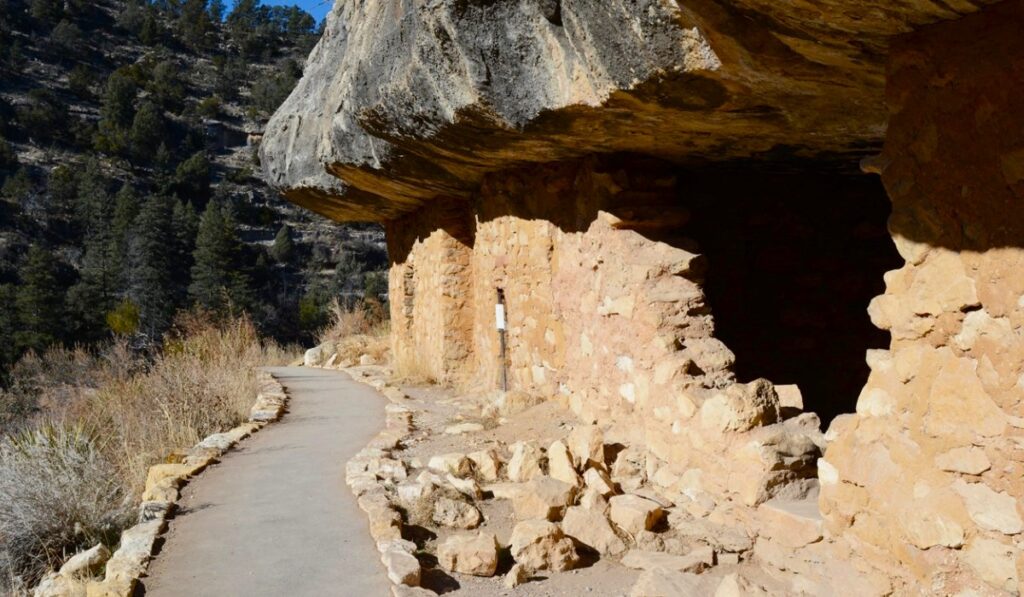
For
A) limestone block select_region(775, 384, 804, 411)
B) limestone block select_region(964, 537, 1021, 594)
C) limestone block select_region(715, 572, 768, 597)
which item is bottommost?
limestone block select_region(715, 572, 768, 597)

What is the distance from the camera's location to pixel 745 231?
642 centimetres

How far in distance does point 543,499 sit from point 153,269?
78.0 feet

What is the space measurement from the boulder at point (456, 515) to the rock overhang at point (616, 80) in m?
2.12

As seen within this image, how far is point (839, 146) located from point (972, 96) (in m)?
2.34

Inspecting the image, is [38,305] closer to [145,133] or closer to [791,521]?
[145,133]

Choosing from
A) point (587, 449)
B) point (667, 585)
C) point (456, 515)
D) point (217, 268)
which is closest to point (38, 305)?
point (217, 268)

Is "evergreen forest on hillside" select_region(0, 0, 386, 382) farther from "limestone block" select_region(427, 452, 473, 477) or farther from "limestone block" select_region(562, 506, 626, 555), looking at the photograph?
"limestone block" select_region(562, 506, 626, 555)

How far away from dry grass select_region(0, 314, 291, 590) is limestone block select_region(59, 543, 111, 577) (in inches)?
21.9

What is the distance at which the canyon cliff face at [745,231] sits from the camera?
2.67m

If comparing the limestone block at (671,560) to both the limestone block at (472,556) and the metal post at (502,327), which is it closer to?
the limestone block at (472,556)

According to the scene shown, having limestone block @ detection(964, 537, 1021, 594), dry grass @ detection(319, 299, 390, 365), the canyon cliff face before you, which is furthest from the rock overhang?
dry grass @ detection(319, 299, 390, 365)

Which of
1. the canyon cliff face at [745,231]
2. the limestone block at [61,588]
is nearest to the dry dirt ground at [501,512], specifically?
the canyon cliff face at [745,231]

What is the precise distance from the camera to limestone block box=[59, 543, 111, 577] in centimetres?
417

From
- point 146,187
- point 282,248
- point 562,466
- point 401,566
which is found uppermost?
point 146,187
